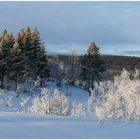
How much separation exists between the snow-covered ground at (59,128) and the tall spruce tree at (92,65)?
142 feet

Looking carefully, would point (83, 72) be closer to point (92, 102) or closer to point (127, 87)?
point (92, 102)

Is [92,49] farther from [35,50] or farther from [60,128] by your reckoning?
[60,128]

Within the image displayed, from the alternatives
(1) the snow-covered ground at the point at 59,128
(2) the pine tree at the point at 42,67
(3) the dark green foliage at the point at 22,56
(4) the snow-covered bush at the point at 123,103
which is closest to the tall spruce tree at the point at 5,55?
(3) the dark green foliage at the point at 22,56

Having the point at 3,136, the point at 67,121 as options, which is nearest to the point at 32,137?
the point at 3,136

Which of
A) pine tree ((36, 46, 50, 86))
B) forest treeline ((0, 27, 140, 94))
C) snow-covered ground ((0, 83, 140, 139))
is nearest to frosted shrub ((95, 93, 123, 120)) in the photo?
snow-covered ground ((0, 83, 140, 139))

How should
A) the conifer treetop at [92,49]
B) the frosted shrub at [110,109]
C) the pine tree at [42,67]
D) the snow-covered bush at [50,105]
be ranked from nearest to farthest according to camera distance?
the frosted shrub at [110,109] → the snow-covered bush at [50,105] → the pine tree at [42,67] → the conifer treetop at [92,49]

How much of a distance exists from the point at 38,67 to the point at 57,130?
4150 centimetres

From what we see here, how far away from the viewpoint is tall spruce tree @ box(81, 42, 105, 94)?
7062cm

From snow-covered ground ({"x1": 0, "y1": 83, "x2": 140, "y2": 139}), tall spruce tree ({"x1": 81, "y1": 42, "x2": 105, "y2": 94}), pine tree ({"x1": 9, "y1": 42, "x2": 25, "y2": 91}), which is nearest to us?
snow-covered ground ({"x1": 0, "y1": 83, "x2": 140, "y2": 139})

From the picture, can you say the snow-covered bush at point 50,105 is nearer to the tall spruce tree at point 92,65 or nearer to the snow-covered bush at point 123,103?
the snow-covered bush at point 123,103

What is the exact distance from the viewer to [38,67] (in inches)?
2512

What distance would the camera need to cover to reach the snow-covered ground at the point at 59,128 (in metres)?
21.1

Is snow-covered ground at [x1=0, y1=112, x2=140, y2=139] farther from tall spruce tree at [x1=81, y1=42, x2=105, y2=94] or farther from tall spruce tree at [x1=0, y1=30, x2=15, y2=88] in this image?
tall spruce tree at [x1=81, y1=42, x2=105, y2=94]

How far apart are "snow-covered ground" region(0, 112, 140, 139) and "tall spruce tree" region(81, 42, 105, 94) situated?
142 ft
